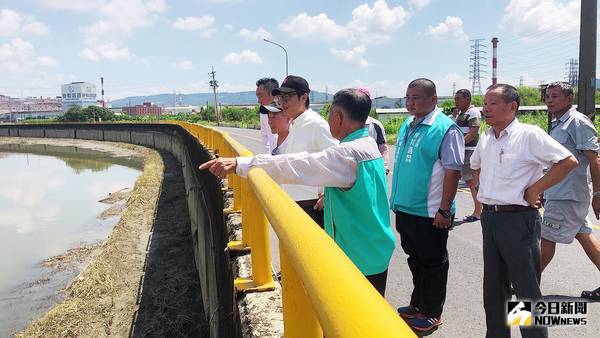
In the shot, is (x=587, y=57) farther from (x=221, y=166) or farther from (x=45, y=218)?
(x=45, y=218)

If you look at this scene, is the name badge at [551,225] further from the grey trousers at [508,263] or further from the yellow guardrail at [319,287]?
the yellow guardrail at [319,287]

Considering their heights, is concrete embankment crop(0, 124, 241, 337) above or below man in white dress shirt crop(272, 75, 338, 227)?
below

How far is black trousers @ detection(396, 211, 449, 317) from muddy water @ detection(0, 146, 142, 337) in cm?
790

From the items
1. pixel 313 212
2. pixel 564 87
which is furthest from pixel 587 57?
pixel 313 212

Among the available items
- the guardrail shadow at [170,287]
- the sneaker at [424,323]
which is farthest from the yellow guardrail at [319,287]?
the guardrail shadow at [170,287]

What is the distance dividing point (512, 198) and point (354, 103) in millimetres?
1273

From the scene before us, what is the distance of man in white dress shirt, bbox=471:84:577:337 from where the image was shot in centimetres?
289

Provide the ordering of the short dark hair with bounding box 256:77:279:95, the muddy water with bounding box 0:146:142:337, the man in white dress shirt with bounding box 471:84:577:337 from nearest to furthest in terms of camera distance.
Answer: the man in white dress shirt with bounding box 471:84:577:337
the short dark hair with bounding box 256:77:279:95
the muddy water with bounding box 0:146:142:337

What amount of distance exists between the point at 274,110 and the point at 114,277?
6931 mm

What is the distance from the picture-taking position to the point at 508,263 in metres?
2.96

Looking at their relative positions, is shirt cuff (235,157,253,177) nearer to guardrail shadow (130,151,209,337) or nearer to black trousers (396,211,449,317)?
black trousers (396,211,449,317)

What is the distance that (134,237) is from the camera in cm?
1205

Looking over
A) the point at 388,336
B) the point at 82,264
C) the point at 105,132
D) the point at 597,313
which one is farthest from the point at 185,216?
the point at 105,132

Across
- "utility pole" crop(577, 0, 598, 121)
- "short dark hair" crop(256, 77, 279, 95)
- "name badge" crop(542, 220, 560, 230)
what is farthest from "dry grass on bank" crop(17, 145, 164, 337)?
"utility pole" crop(577, 0, 598, 121)
